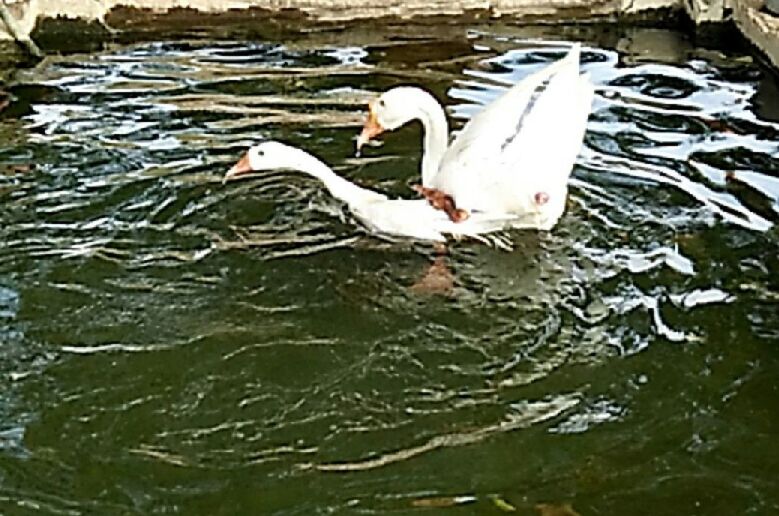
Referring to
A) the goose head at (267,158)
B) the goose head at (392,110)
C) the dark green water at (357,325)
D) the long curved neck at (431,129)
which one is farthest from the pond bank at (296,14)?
the goose head at (267,158)

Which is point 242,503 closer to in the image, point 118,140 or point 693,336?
point 693,336

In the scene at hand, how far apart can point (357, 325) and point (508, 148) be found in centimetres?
121

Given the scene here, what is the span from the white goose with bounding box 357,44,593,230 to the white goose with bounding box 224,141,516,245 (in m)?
0.04

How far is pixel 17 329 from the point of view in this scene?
4875 mm

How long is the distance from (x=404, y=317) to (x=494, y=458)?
1.02m

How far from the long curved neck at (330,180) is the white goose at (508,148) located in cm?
27

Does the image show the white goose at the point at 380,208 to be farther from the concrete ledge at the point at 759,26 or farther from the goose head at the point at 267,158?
the concrete ledge at the point at 759,26

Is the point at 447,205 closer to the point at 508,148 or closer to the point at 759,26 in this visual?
the point at 508,148

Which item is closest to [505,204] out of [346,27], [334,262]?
[334,262]

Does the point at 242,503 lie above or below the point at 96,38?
below

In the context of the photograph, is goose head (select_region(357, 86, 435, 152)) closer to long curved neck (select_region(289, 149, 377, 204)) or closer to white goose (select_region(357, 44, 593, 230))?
white goose (select_region(357, 44, 593, 230))

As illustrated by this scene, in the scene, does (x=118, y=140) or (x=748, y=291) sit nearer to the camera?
(x=748, y=291)

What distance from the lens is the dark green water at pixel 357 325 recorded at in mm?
4043

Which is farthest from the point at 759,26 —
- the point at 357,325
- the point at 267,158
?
the point at 357,325
